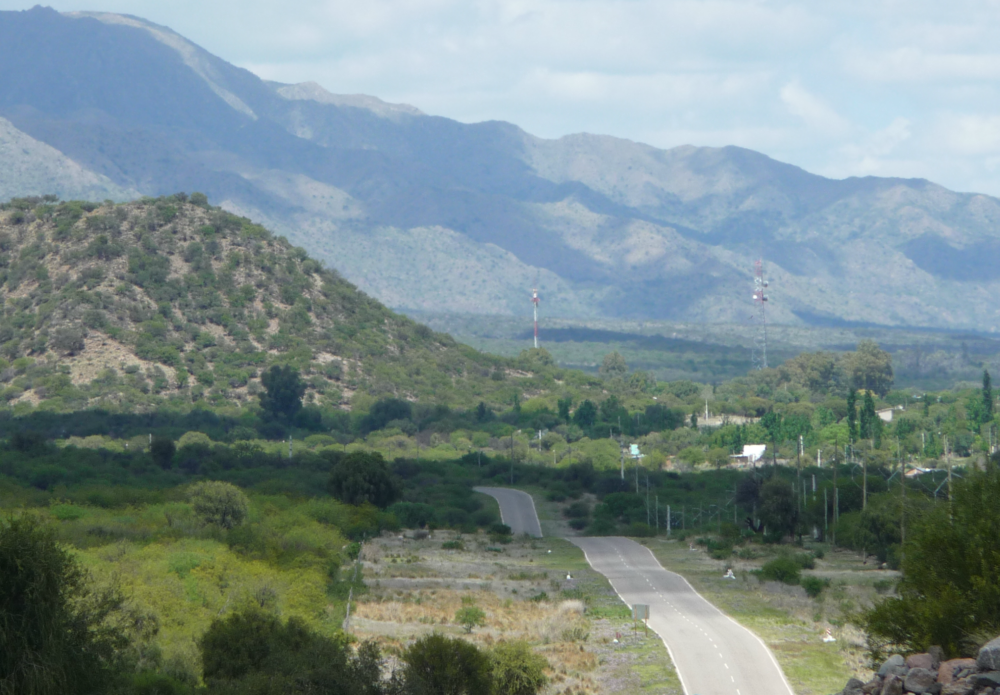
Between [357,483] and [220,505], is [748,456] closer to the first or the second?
[357,483]

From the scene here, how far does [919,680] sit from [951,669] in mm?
465

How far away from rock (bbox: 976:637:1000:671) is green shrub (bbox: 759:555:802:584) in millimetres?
39734

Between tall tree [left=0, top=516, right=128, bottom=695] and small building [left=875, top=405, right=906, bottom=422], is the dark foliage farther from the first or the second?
small building [left=875, top=405, right=906, bottom=422]

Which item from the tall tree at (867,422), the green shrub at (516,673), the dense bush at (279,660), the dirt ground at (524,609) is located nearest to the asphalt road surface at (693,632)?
the dirt ground at (524,609)

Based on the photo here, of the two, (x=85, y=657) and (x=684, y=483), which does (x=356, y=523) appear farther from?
(x=85, y=657)

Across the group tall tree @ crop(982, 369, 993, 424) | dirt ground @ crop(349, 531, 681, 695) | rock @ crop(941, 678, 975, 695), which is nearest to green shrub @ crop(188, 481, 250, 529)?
dirt ground @ crop(349, 531, 681, 695)

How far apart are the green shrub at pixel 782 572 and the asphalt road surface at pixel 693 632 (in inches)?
146

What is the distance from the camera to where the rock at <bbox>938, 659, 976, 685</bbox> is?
18734 mm

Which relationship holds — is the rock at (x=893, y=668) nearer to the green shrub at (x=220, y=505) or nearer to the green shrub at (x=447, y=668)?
the green shrub at (x=447, y=668)

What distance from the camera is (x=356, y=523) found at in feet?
246

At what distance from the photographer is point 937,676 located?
62.4 ft

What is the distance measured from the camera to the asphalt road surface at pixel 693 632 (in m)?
37.4

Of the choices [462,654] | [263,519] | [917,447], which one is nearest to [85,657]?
[462,654]

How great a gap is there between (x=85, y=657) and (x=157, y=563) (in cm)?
2055
